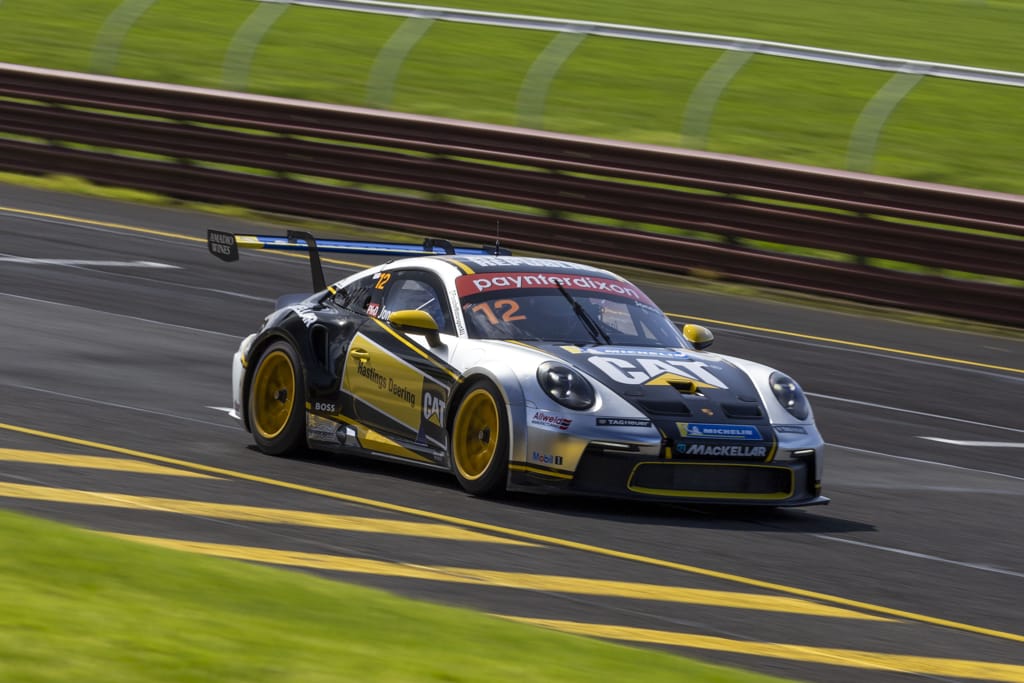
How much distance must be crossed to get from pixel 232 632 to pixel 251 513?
356cm

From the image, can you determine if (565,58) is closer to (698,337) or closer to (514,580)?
(698,337)

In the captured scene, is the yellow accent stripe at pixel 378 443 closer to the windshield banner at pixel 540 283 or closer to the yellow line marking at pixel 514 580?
the windshield banner at pixel 540 283

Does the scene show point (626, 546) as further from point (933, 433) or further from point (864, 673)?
point (933, 433)

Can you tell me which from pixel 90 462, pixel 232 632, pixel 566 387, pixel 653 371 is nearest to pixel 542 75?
pixel 653 371

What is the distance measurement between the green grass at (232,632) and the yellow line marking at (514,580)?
739 millimetres

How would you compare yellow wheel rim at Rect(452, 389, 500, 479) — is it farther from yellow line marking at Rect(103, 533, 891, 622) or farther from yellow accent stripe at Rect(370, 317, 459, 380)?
yellow line marking at Rect(103, 533, 891, 622)

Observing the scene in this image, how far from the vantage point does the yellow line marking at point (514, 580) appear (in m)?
7.80

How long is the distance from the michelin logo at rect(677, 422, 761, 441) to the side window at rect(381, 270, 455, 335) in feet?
5.56

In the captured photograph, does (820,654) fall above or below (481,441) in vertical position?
below

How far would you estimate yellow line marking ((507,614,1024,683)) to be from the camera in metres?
6.84

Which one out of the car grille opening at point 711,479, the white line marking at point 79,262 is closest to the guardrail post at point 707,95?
the white line marking at point 79,262

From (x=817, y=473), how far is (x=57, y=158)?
1680 centimetres

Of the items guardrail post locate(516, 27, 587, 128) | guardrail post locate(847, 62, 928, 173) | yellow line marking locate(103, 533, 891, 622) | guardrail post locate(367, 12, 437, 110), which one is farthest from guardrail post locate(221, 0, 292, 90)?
yellow line marking locate(103, 533, 891, 622)

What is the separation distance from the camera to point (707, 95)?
21.3 m
